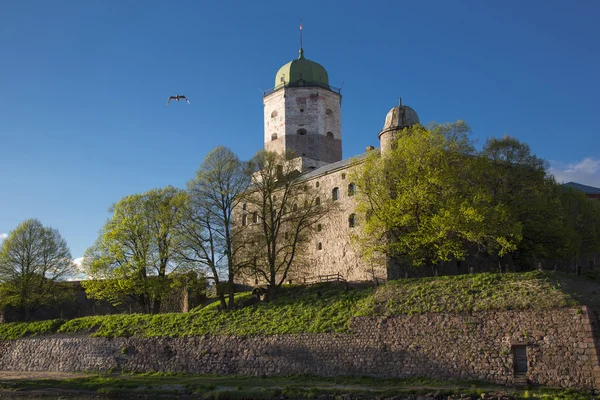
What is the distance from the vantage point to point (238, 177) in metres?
37.9

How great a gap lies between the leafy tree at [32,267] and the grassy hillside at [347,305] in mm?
5553

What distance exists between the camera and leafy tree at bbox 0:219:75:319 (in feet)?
151

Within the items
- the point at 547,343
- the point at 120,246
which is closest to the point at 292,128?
the point at 120,246

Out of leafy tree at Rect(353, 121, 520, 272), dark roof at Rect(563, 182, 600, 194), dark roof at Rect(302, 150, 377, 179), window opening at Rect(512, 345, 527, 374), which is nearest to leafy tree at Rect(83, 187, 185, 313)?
dark roof at Rect(302, 150, 377, 179)

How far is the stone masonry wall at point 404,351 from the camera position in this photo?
22422mm

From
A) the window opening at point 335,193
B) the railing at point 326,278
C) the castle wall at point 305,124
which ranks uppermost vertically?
the castle wall at point 305,124

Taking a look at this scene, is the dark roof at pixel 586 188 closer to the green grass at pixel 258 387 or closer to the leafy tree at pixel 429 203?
the leafy tree at pixel 429 203

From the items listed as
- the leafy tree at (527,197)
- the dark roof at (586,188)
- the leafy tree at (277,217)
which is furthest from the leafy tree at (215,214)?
the dark roof at (586,188)

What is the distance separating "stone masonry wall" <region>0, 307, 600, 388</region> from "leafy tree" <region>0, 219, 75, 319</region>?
39.8 feet

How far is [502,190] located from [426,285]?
346 inches

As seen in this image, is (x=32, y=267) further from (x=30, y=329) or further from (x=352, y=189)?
(x=352, y=189)

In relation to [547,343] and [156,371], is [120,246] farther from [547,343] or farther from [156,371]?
[547,343]

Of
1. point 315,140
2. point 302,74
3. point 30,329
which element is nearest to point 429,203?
point 315,140

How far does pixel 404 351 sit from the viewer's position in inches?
1024
